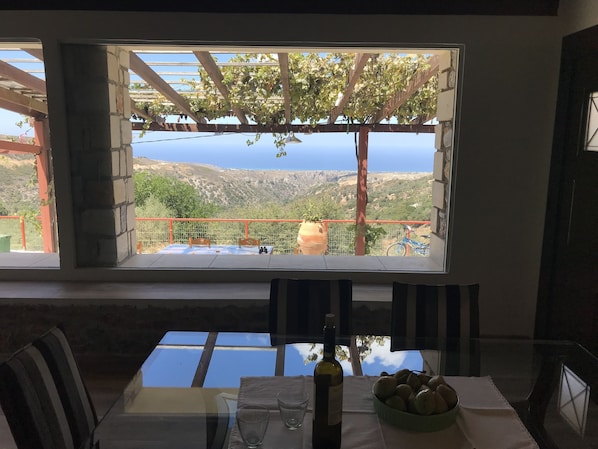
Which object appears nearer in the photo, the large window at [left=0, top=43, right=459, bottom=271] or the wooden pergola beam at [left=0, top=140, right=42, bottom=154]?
the large window at [left=0, top=43, right=459, bottom=271]

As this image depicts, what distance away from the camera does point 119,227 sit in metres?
3.06

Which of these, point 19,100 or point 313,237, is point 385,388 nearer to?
point 19,100

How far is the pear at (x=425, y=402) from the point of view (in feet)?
3.67

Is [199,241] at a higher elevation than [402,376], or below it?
below

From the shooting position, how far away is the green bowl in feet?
3.66

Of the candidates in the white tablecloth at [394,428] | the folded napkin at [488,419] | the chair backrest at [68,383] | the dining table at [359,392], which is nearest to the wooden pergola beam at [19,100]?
the dining table at [359,392]

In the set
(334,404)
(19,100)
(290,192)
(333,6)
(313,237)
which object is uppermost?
(333,6)

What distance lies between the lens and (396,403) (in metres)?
1.15

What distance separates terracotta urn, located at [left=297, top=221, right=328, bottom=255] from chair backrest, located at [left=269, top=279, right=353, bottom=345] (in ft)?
11.9

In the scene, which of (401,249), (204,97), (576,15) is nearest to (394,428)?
(576,15)

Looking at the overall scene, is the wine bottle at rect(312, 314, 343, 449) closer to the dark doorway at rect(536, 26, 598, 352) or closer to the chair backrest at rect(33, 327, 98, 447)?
the chair backrest at rect(33, 327, 98, 447)

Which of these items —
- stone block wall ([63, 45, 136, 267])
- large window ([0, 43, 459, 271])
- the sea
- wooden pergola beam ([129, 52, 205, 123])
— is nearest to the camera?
stone block wall ([63, 45, 136, 267])

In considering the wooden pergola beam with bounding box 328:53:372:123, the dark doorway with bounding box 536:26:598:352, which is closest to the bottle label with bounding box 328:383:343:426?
the dark doorway with bounding box 536:26:598:352

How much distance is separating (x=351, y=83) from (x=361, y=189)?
2.16 m
